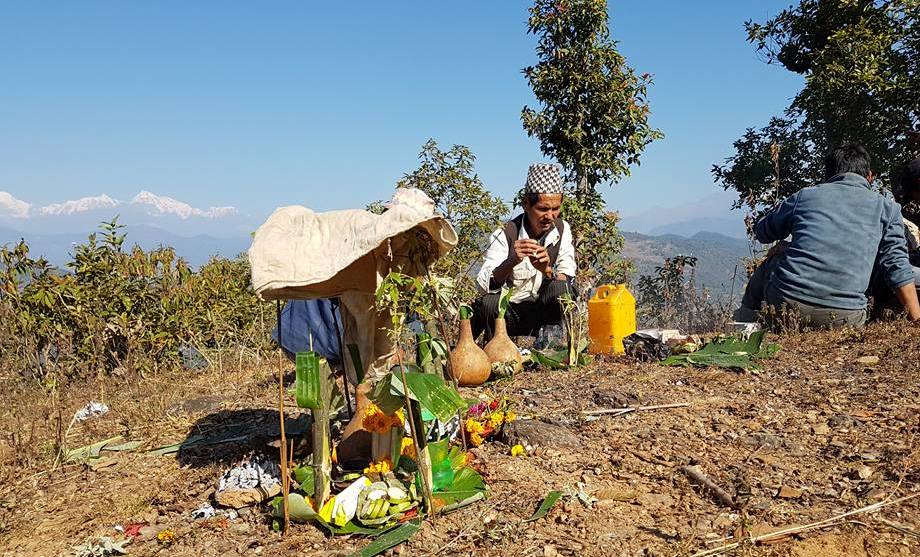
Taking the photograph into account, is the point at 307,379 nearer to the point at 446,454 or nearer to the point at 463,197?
the point at 446,454

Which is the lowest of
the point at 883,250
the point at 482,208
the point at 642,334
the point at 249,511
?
the point at 249,511

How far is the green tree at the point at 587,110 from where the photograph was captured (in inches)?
253

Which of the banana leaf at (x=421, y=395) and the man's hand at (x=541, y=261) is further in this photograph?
the man's hand at (x=541, y=261)

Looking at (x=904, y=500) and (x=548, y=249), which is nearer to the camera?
(x=904, y=500)

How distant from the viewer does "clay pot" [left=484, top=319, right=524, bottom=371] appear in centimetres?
388

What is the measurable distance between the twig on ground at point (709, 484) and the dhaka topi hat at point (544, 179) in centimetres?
249

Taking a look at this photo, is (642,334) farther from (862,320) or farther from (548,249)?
(862,320)

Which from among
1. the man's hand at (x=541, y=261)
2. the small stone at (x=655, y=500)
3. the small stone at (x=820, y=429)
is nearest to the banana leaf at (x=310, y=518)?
the small stone at (x=655, y=500)

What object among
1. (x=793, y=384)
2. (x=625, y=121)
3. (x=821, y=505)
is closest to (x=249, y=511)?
(x=821, y=505)

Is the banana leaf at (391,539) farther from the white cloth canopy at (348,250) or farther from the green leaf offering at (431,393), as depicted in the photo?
the white cloth canopy at (348,250)

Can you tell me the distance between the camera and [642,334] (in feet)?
14.2

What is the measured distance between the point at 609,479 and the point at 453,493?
586 mm

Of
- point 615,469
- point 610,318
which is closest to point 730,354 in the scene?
point 610,318

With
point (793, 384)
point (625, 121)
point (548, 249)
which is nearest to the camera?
point (793, 384)
